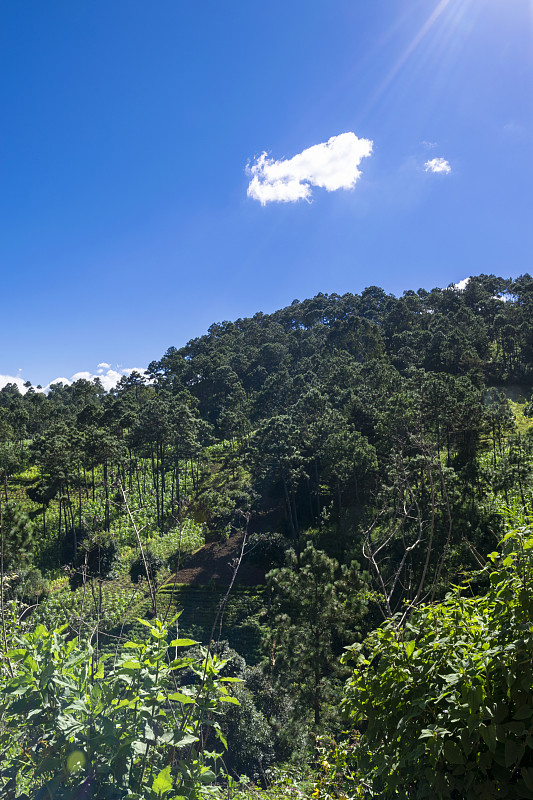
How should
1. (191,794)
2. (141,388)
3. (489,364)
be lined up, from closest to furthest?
(191,794) < (489,364) < (141,388)

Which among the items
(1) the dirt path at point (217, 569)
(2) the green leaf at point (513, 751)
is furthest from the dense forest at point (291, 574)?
(1) the dirt path at point (217, 569)

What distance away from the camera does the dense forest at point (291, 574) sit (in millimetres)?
1766

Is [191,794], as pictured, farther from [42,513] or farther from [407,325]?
[407,325]

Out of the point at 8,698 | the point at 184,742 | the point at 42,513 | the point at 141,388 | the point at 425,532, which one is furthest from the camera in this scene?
the point at 141,388

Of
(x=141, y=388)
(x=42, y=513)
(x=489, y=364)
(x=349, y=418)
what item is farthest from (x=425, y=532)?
(x=141, y=388)

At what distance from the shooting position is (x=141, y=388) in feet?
221

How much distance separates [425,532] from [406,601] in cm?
1450

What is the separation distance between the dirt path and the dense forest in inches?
8.2

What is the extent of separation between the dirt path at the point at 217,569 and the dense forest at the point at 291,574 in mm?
209

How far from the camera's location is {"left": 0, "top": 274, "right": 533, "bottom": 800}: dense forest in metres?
1.77

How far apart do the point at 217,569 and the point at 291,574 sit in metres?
12.2

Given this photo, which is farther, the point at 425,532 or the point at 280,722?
the point at 425,532

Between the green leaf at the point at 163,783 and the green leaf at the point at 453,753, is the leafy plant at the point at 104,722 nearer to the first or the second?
the green leaf at the point at 163,783

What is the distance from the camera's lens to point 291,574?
12750 millimetres
